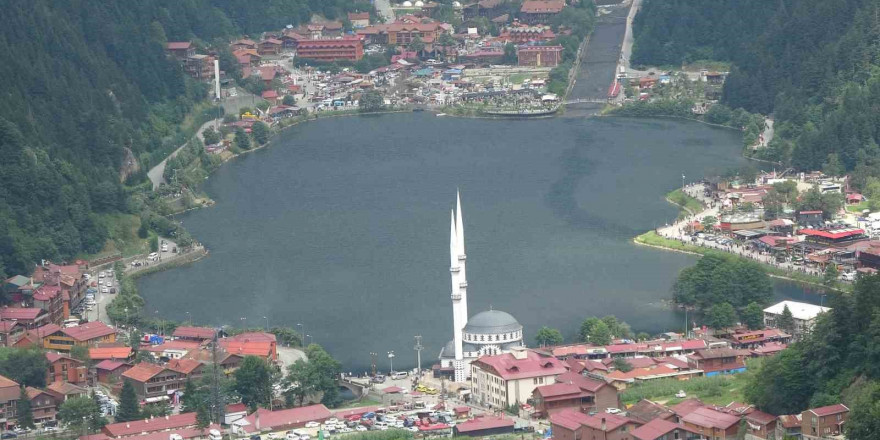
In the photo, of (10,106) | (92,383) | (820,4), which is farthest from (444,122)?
(92,383)

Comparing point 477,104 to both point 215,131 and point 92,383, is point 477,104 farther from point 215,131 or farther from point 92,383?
point 92,383

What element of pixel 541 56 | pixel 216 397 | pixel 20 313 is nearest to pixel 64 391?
pixel 216 397

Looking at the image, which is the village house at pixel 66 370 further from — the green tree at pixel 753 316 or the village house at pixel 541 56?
the village house at pixel 541 56

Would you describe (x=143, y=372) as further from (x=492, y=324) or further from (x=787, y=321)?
(x=787, y=321)

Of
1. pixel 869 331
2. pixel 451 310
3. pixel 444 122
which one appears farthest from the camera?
pixel 444 122

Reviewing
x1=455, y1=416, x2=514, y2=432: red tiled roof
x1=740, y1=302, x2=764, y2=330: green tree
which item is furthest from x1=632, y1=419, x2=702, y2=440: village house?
x1=740, y1=302, x2=764, y2=330: green tree

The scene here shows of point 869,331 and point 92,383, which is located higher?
point 869,331
